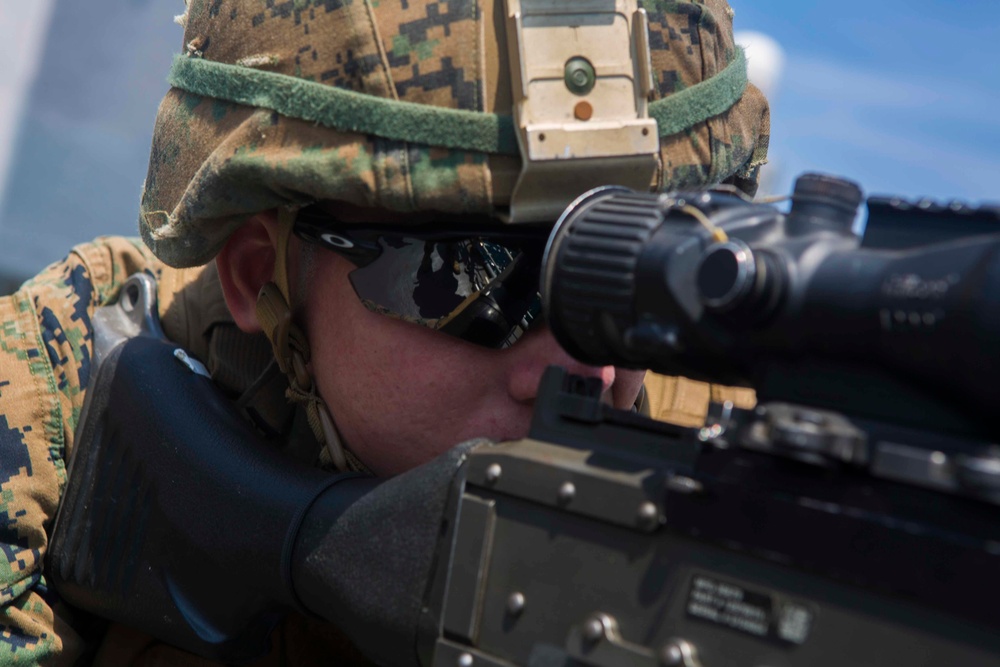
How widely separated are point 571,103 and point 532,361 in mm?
403

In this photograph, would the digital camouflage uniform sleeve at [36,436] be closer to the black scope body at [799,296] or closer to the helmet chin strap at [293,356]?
the helmet chin strap at [293,356]

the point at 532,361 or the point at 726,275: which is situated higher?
the point at 726,275

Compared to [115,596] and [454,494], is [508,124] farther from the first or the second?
[115,596]

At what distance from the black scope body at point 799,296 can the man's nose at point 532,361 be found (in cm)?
46

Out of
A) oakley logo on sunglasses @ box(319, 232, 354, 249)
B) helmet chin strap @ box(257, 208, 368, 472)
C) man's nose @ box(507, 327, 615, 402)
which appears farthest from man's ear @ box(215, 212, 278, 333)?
man's nose @ box(507, 327, 615, 402)

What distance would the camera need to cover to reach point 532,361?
177 centimetres

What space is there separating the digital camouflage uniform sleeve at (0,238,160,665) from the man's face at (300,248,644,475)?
56cm

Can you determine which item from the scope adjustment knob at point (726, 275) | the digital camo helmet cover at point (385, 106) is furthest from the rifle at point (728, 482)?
the digital camo helmet cover at point (385, 106)

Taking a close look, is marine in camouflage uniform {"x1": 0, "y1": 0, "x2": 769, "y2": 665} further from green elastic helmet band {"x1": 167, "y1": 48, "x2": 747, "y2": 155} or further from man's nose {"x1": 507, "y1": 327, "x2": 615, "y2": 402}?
man's nose {"x1": 507, "y1": 327, "x2": 615, "y2": 402}

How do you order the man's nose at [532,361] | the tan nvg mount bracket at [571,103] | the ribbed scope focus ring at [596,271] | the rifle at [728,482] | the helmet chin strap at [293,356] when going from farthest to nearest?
the helmet chin strap at [293,356] → the man's nose at [532,361] → the tan nvg mount bracket at [571,103] → the ribbed scope focus ring at [596,271] → the rifle at [728,482]

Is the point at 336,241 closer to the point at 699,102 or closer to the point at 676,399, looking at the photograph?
the point at 699,102

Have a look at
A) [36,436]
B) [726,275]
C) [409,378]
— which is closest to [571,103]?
[409,378]

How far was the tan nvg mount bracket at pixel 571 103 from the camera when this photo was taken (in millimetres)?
1648

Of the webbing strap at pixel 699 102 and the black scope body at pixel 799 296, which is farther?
the webbing strap at pixel 699 102
